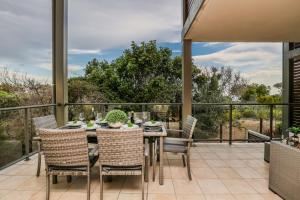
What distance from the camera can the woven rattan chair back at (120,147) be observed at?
273 centimetres

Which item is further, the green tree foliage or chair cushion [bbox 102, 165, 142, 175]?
the green tree foliage

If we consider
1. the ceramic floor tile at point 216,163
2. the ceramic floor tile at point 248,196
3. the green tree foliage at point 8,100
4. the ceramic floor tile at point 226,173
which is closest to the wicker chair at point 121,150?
the ceramic floor tile at point 248,196

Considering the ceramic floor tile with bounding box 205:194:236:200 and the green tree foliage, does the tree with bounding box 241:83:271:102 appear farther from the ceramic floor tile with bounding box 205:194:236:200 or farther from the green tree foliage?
the green tree foliage

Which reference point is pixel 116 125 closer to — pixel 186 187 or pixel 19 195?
pixel 186 187

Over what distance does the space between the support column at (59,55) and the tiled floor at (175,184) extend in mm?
1481

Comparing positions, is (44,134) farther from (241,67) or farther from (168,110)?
(241,67)

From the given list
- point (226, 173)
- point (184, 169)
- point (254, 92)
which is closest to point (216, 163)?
point (226, 173)

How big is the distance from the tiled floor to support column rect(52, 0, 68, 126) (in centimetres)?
148

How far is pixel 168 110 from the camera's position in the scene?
243 inches

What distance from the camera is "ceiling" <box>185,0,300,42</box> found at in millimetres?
3498

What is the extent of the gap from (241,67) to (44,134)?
23.7ft

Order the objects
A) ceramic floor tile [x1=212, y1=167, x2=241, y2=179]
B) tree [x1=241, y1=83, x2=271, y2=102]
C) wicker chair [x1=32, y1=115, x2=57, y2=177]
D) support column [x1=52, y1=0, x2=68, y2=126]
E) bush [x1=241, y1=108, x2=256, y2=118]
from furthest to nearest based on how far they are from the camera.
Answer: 1. tree [x1=241, y1=83, x2=271, y2=102]
2. bush [x1=241, y1=108, x2=256, y2=118]
3. support column [x1=52, y1=0, x2=68, y2=126]
4. ceramic floor tile [x1=212, y1=167, x2=241, y2=179]
5. wicker chair [x1=32, y1=115, x2=57, y2=177]

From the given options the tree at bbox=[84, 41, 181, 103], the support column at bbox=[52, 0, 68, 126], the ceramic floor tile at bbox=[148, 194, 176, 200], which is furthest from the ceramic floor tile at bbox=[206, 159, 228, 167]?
the tree at bbox=[84, 41, 181, 103]

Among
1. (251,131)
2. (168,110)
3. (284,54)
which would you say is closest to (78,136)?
(168,110)
